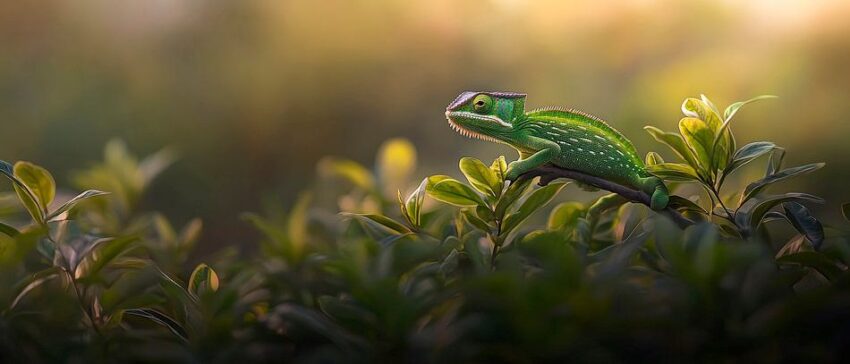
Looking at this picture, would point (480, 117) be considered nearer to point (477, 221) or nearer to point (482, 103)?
point (482, 103)

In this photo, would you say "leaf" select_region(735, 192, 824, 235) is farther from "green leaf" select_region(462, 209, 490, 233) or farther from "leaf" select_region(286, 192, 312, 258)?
"leaf" select_region(286, 192, 312, 258)

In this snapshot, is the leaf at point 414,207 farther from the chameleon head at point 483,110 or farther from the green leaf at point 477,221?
the chameleon head at point 483,110


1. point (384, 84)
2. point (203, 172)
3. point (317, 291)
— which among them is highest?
point (317, 291)

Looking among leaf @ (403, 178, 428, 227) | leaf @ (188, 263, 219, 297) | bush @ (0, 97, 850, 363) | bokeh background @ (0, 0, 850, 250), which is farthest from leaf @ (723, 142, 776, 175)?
bokeh background @ (0, 0, 850, 250)

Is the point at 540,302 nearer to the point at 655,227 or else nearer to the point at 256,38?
the point at 655,227

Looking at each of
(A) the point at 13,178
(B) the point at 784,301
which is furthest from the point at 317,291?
(B) the point at 784,301

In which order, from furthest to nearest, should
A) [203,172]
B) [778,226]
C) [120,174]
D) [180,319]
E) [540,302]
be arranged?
[203,172] → [120,174] → [778,226] → [180,319] → [540,302]
